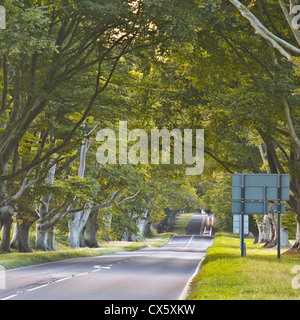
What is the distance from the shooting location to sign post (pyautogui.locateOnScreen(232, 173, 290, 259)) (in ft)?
81.5

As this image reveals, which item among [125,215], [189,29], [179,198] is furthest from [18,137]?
[179,198]

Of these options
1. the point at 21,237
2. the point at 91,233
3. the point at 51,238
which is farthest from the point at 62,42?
the point at 91,233

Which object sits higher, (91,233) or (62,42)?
(62,42)

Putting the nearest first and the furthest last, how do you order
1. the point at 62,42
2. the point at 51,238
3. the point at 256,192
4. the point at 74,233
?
the point at 62,42 < the point at 256,192 < the point at 51,238 < the point at 74,233

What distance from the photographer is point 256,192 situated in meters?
25.2

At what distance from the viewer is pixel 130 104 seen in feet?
81.6

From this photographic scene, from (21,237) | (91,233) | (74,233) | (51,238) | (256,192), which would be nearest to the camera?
(256,192)

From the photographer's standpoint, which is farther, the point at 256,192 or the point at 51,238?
the point at 51,238

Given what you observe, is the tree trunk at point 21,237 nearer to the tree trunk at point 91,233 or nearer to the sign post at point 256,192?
the sign post at point 256,192

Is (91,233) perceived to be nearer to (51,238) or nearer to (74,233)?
(74,233)

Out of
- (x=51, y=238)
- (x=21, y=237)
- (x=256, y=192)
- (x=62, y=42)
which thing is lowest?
(x=51, y=238)

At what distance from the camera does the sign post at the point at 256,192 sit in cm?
2483

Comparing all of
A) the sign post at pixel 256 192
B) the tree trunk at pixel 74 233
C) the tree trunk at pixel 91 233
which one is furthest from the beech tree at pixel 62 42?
the tree trunk at pixel 91 233
